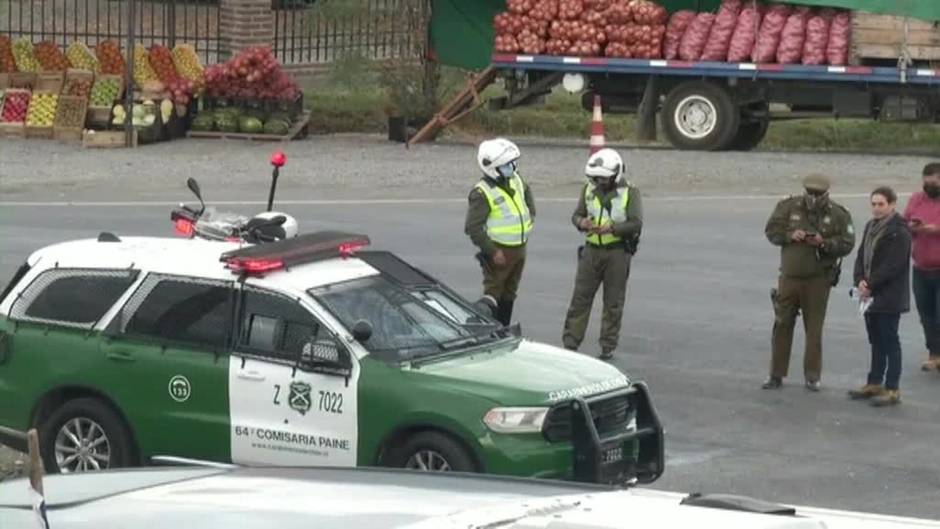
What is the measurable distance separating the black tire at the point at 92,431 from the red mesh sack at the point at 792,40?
1771cm

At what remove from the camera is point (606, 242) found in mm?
14977

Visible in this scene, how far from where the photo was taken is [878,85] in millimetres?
27266

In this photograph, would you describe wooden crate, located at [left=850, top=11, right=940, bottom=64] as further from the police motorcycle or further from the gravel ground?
the police motorcycle

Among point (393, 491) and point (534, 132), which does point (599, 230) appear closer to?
point (393, 491)

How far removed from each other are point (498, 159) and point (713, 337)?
2.90 m

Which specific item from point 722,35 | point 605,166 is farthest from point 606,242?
point 722,35

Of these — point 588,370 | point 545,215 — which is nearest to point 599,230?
point 588,370

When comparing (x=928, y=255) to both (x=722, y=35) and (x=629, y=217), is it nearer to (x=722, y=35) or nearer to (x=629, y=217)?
(x=629, y=217)

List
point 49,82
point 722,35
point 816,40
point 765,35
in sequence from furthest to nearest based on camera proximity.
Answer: point 49,82 < point 722,35 < point 765,35 < point 816,40

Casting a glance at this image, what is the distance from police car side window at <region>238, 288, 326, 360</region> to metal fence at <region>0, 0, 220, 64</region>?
2057cm

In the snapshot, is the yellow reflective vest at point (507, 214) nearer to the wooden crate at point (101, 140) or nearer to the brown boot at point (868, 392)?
the brown boot at point (868, 392)

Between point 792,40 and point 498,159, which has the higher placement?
point 792,40

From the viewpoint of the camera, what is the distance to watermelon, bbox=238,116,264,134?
29484mm

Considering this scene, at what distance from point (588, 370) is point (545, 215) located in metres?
12.0
